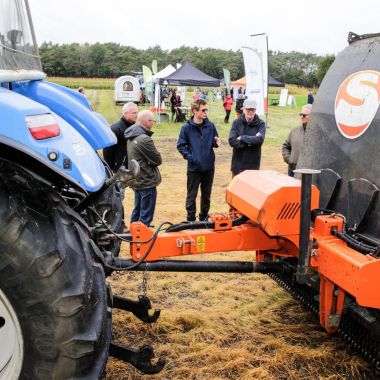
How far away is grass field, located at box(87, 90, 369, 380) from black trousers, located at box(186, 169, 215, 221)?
4.22 ft

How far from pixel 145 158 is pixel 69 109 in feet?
8.70

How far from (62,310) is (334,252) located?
1.49 meters

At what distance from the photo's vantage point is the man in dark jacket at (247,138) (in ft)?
20.9

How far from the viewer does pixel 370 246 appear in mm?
2723

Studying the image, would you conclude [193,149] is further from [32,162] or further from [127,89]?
[127,89]

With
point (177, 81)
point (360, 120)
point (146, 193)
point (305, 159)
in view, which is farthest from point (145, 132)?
point (177, 81)

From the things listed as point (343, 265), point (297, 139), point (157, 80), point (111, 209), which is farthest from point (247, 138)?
point (157, 80)

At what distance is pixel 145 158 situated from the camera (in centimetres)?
573

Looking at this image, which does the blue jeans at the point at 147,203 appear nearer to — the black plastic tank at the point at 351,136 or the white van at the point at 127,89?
the black plastic tank at the point at 351,136

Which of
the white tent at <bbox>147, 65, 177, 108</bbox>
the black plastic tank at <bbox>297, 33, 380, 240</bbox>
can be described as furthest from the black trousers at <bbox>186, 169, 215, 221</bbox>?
the white tent at <bbox>147, 65, 177, 108</bbox>

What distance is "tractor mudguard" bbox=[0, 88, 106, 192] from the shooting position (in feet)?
6.09

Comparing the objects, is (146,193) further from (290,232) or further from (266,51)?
(266,51)

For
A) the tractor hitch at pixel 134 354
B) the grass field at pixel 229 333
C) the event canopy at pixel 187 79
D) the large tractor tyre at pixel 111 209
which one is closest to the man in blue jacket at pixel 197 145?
the grass field at pixel 229 333

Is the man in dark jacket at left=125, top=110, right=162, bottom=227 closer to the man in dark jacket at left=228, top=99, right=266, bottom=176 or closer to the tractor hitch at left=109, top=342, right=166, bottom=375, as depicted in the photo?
the man in dark jacket at left=228, top=99, right=266, bottom=176
